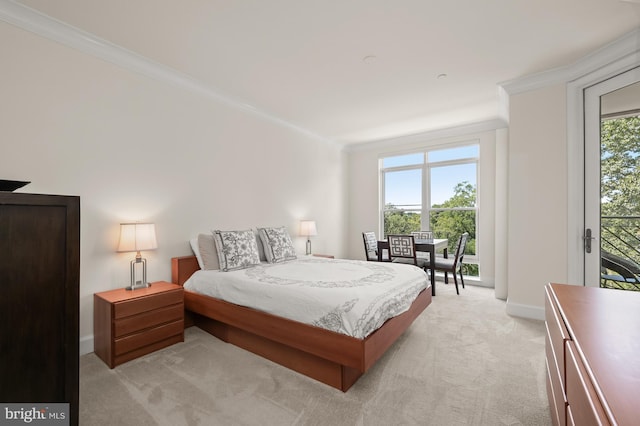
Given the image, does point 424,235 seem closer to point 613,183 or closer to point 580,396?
point 613,183

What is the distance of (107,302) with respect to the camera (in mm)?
→ 2254

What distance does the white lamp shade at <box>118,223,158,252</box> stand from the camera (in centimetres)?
253

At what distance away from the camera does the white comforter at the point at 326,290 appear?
1.97 m

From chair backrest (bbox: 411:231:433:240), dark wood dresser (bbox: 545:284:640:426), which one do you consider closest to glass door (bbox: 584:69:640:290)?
dark wood dresser (bbox: 545:284:640:426)

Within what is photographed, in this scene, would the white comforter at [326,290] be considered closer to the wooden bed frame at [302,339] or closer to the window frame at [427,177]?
the wooden bed frame at [302,339]

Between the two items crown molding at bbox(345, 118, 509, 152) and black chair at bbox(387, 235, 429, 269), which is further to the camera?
crown molding at bbox(345, 118, 509, 152)

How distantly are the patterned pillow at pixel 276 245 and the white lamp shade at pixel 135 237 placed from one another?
52.4 inches

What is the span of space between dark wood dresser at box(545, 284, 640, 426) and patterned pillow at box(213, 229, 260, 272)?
2.71m

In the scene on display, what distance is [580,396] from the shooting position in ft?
2.77

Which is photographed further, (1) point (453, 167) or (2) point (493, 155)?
(1) point (453, 167)

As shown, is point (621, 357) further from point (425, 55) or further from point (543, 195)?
point (543, 195)

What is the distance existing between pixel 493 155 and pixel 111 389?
5581 mm

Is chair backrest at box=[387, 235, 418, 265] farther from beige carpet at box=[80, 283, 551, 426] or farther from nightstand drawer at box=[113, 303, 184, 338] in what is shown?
nightstand drawer at box=[113, 303, 184, 338]

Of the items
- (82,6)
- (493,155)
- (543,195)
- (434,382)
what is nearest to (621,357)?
(434,382)
